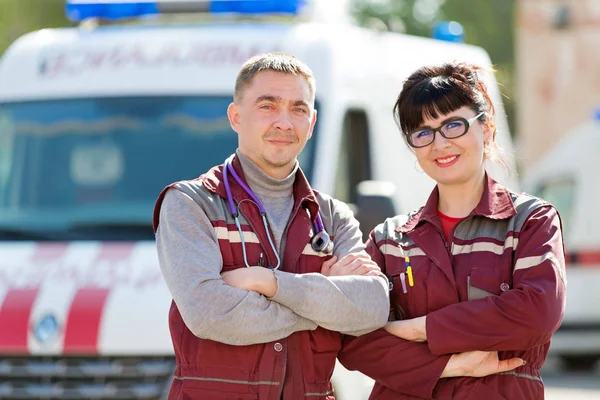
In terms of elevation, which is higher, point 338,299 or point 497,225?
point 497,225

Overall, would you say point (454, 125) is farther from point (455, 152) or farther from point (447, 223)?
point (447, 223)

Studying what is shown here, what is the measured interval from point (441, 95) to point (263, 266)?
2.46 ft

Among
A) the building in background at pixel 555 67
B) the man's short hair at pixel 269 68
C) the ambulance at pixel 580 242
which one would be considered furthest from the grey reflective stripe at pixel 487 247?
the building in background at pixel 555 67

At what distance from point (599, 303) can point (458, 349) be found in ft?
28.5

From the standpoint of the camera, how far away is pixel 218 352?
371 centimetres

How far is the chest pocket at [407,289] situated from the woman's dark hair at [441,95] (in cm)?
42

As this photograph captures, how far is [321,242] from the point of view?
3.93 meters

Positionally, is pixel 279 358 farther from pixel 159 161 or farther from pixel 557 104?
pixel 557 104

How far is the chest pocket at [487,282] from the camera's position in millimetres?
3799

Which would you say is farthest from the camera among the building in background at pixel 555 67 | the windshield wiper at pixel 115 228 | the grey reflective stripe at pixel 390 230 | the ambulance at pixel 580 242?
the building in background at pixel 555 67

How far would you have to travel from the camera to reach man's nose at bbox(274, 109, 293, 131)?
3871 millimetres

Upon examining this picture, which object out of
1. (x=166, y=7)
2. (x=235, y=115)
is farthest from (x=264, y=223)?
(x=166, y=7)

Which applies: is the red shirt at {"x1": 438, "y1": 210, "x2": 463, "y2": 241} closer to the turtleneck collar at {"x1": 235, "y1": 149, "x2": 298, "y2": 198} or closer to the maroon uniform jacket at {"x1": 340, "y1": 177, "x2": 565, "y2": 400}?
the maroon uniform jacket at {"x1": 340, "y1": 177, "x2": 565, "y2": 400}

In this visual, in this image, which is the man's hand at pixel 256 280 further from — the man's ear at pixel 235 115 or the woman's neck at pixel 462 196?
the woman's neck at pixel 462 196
